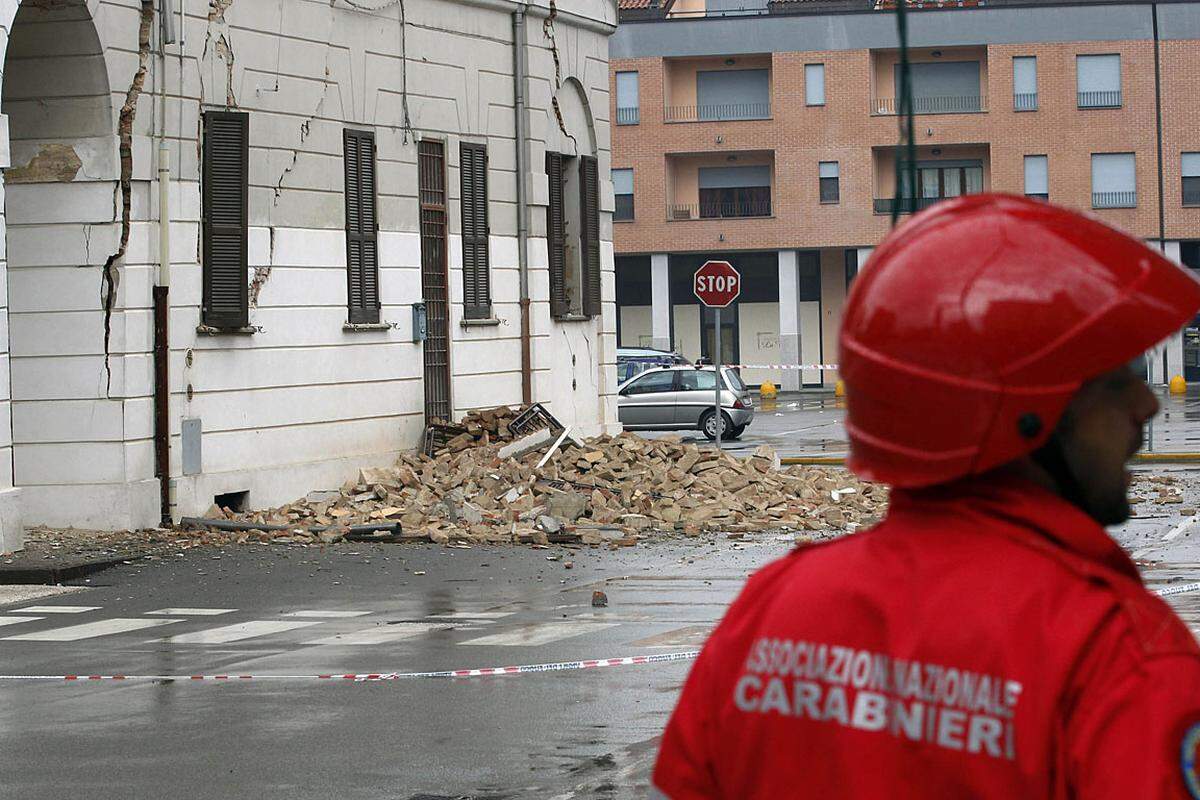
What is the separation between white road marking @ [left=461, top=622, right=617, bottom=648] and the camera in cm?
1194

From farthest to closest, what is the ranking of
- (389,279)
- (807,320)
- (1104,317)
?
(807,320) < (389,279) < (1104,317)

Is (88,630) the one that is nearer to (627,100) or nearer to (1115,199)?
(627,100)

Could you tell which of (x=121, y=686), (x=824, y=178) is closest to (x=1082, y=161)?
(x=824, y=178)

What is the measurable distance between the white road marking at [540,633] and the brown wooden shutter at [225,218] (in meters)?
7.89

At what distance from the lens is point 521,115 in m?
25.0

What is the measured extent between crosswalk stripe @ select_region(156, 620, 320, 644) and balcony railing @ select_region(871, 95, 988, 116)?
52.7 m

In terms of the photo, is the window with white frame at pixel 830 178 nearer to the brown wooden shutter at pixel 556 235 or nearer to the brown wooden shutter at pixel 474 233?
the brown wooden shutter at pixel 556 235

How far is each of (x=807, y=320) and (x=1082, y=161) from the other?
35.1ft

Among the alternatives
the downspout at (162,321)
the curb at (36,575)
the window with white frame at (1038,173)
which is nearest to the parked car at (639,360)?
the window with white frame at (1038,173)

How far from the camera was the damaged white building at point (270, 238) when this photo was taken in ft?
60.1

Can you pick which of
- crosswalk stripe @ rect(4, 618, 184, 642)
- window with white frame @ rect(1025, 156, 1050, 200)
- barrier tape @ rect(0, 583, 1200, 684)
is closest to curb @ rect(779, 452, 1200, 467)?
crosswalk stripe @ rect(4, 618, 184, 642)

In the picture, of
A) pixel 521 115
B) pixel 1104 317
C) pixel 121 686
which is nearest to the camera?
pixel 1104 317

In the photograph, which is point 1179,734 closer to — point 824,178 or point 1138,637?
point 1138,637

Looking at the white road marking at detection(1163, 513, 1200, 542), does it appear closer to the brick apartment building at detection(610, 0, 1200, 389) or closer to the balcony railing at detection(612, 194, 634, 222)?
the brick apartment building at detection(610, 0, 1200, 389)
